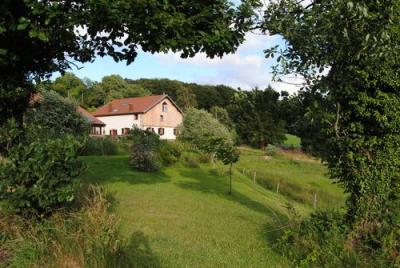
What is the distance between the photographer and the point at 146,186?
1627cm

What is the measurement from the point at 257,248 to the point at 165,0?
4506mm

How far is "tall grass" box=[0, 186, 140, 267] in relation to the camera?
16.9 ft

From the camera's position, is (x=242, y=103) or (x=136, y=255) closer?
(x=136, y=255)

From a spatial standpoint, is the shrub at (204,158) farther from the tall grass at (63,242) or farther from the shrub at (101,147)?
the tall grass at (63,242)

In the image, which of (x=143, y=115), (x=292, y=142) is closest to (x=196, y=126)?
(x=143, y=115)

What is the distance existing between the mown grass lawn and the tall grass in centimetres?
73

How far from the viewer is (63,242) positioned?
5.46 m

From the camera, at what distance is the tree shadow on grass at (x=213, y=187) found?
1444 cm

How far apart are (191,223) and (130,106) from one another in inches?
2202

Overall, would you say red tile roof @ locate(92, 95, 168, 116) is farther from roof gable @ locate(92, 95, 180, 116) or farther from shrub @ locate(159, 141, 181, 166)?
shrub @ locate(159, 141, 181, 166)

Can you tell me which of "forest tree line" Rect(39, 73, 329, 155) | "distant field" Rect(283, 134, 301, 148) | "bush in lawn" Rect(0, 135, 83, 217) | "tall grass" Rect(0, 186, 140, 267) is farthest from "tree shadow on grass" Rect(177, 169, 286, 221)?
Result: "distant field" Rect(283, 134, 301, 148)

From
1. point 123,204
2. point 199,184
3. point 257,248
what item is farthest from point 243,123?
point 257,248

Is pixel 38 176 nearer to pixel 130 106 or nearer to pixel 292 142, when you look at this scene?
pixel 130 106

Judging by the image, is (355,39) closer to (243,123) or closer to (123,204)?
(123,204)
